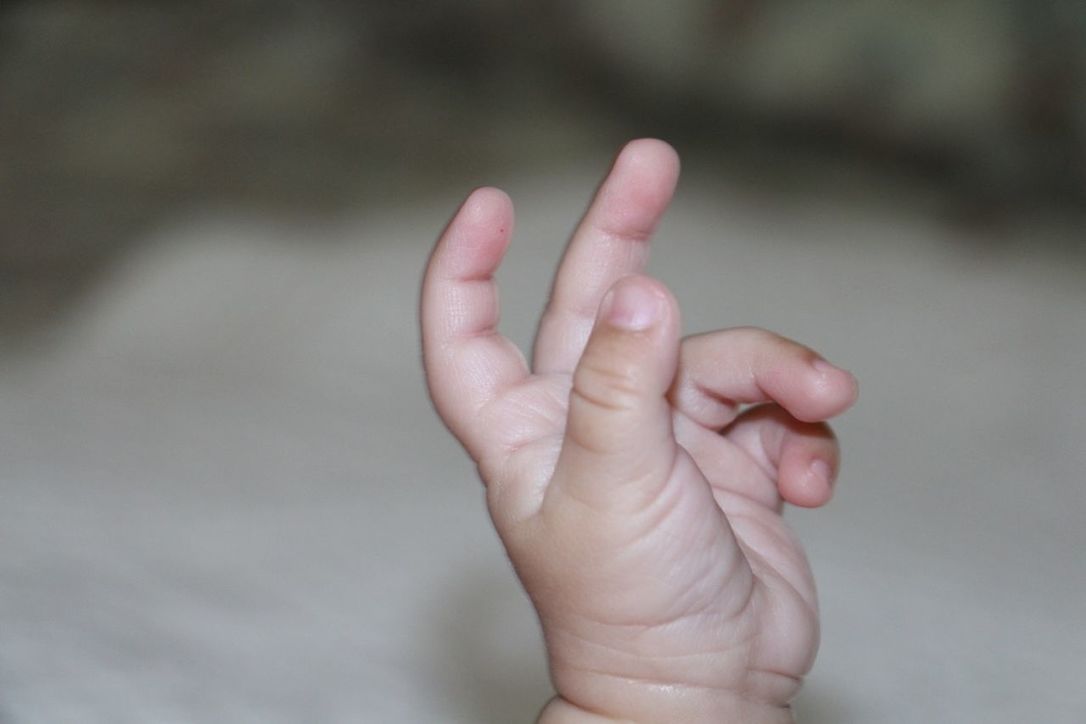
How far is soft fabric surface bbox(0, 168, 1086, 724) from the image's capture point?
0.66m

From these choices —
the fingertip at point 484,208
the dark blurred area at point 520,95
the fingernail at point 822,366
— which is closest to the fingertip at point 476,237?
the fingertip at point 484,208

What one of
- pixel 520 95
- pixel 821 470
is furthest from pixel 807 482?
pixel 520 95

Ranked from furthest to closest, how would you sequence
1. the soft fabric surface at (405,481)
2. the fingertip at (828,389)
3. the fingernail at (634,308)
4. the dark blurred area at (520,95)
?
1. the dark blurred area at (520,95)
2. the soft fabric surface at (405,481)
3. the fingertip at (828,389)
4. the fingernail at (634,308)

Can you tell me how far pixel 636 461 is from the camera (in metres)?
0.44

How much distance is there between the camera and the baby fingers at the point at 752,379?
0.52 meters

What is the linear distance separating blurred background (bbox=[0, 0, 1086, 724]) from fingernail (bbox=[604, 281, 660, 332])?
0.89ft

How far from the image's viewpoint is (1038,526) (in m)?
0.91

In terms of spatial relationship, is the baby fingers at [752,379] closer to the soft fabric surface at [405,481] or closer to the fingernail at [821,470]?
the fingernail at [821,470]

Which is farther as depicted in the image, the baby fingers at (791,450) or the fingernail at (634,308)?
the baby fingers at (791,450)

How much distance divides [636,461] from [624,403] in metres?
0.02

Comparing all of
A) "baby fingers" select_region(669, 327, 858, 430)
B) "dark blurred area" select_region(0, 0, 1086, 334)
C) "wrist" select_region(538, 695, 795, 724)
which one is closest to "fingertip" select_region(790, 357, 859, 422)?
"baby fingers" select_region(669, 327, 858, 430)

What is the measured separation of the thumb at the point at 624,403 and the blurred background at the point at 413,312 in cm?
22

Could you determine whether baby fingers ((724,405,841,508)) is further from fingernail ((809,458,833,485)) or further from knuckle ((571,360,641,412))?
knuckle ((571,360,641,412))

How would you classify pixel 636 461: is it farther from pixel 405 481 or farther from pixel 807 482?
pixel 405 481
